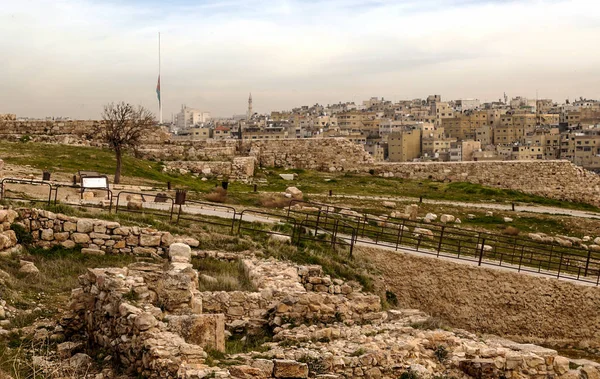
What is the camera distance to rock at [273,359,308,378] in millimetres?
11133

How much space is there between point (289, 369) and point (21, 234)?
26.9 ft

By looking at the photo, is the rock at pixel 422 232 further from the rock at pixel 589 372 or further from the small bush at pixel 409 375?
the small bush at pixel 409 375

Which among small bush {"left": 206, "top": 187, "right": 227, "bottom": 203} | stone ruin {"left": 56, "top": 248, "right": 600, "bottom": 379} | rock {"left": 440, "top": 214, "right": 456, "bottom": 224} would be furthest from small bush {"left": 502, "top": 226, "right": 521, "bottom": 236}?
stone ruin {"left": 56, "top": 248, "right": 600, "bottom": 379}

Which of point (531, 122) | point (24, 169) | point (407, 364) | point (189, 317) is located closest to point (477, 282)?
point (407, 364)

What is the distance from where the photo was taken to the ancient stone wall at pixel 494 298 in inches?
773

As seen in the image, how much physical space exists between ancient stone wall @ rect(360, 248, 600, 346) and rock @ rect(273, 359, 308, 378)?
8547 mm

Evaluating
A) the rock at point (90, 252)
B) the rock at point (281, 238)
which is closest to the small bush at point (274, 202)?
the rock at point (281, 238)

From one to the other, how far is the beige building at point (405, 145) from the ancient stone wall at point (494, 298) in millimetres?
114370

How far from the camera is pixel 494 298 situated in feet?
65.3

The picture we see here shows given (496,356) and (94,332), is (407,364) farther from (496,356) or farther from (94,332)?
(94,332)

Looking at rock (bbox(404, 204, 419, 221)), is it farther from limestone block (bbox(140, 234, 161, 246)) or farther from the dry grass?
limestone block (bbox(140, 234, 161, 246))

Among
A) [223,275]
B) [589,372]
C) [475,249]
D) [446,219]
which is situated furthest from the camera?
[446,219]

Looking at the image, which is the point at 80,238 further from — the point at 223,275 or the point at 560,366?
the point at 560,366

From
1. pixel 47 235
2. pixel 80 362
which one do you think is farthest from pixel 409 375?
pixel 47 235
